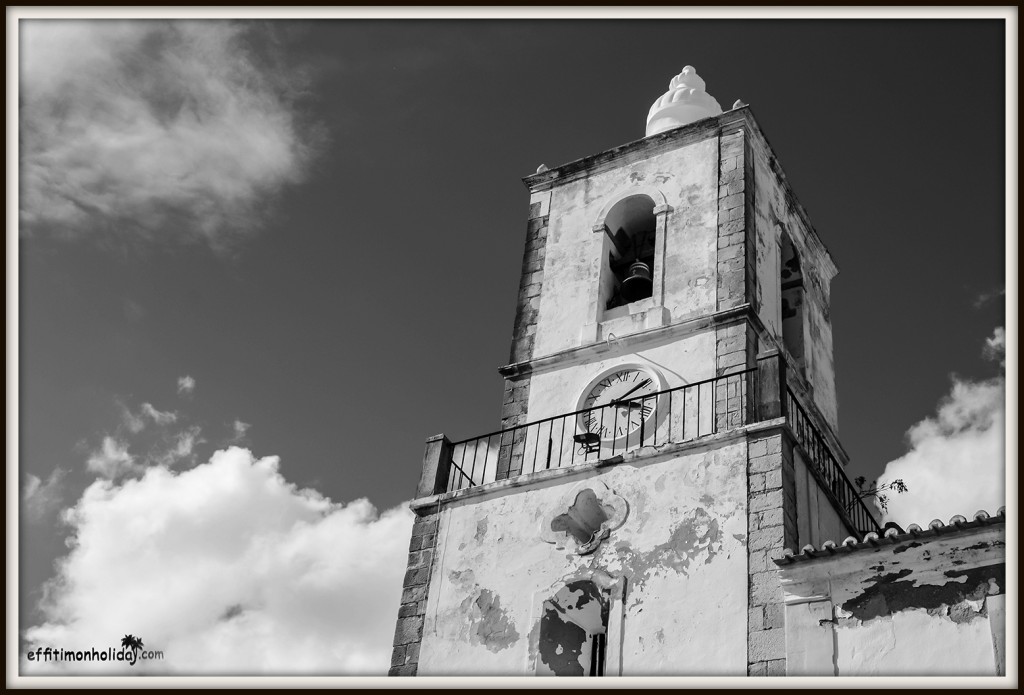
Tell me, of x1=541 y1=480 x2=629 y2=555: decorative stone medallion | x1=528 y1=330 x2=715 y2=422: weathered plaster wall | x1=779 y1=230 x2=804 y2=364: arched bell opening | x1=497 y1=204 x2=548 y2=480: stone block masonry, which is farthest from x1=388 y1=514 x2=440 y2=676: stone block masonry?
x1=779 y1=230 x2=804 y2=364: arched bell opening

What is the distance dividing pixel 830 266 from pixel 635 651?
8335 millimetres

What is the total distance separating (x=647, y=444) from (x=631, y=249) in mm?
3821

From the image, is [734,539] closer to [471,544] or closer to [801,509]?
[801,509]

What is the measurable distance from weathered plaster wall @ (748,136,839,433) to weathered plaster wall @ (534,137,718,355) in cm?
62

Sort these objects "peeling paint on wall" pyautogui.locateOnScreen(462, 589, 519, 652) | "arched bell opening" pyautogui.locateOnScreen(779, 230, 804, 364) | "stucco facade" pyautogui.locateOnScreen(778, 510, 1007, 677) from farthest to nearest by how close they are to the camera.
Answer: "arched bell opening" pyautogui.locateOnScreen(779, 230, 804, 364)
"peeling paint on wall" pyautogui.locateOnScreen(462, 589, 519, 652)
"stucco facade" pyautogui.locateOnScreen(778, 510, 1007, 677)

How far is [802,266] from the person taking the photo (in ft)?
53.3

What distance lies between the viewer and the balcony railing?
12391mm

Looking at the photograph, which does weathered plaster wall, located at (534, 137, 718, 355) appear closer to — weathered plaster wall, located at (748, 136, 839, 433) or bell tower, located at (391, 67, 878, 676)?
bell tower, located at (391, 67, 878, 676)

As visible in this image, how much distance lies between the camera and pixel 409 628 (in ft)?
40.1

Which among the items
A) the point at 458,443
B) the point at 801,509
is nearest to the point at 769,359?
the point at 801,509

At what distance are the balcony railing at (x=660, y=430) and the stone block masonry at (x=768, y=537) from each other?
0.58m

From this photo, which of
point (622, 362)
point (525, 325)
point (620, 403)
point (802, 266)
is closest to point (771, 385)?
point (620, 403)

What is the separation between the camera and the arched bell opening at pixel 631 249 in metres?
14.9

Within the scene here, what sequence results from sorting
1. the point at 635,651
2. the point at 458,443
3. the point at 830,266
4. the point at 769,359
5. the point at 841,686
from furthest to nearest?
the point at 830,266
the point at 458,443
the point at 769,359
the point at 635,651
the point at 841,686
